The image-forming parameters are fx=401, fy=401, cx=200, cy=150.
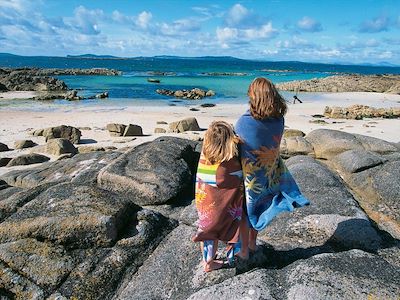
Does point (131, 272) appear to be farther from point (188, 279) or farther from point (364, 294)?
point (364, 294)

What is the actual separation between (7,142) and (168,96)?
107 feet

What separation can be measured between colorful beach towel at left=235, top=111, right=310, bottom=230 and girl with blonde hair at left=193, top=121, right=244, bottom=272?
4.8 inches

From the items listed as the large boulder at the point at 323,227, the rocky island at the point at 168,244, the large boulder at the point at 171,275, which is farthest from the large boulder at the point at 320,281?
the large boulder at the point at 323,227

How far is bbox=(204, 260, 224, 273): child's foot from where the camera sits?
5387mm

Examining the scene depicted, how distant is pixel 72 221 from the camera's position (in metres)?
6.03

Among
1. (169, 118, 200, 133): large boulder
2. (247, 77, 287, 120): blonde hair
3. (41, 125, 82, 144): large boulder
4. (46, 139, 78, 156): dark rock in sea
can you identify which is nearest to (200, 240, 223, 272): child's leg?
(247, 77, 287, 120): blonde hair

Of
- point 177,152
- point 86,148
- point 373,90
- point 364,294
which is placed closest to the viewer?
point 364,294

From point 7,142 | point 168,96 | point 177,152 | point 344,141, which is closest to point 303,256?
point 177,152

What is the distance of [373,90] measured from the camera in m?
61.5

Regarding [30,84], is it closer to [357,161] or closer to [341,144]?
[341,144]

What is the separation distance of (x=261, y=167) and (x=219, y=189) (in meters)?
0.61

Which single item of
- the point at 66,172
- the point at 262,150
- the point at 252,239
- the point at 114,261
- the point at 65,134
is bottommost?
the point at 65,134

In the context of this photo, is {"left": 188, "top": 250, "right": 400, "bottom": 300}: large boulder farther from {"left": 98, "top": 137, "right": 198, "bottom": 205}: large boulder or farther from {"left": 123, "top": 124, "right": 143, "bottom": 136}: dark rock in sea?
{"left": 123, "top": 124, "right": 143, "bottom": 136}: dark rock in sea

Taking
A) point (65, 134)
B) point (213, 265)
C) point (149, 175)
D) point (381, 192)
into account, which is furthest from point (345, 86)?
point (213, 265)
